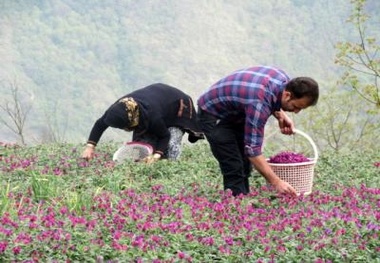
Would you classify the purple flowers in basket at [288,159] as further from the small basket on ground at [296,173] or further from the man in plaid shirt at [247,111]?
the man in plaid shirt at [247,111]

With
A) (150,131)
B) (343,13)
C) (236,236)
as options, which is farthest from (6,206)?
(343,13)

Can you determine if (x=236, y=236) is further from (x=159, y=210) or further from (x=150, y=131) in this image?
(x=150, y=131)

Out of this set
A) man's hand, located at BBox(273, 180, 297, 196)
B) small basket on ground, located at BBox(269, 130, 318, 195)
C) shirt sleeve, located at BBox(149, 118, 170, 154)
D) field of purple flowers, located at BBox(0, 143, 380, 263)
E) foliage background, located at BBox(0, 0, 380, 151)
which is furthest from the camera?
foliage background, located at BBox(0, 0, 380, 151)

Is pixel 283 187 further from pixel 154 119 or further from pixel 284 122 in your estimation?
pixel 154 119

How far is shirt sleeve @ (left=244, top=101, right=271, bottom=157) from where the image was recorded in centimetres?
609

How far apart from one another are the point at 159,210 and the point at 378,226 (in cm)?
169

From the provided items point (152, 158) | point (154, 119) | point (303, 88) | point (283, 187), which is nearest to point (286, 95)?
point (303, 88)

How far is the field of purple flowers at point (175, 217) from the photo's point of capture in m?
4.98

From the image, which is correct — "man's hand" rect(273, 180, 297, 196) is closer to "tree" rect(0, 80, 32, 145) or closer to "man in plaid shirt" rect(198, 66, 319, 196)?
"man in plaid shirt" rect(198, 66, 319, 196)

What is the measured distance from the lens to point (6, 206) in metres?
6.07

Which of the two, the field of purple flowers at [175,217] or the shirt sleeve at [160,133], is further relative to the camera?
the shirt sleeve at [160,133]

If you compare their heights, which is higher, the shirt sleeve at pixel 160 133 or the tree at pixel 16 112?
the shirt sleeve at pixel 160 133

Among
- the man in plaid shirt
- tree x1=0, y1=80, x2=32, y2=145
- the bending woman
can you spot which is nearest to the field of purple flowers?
the man in plaid shirt

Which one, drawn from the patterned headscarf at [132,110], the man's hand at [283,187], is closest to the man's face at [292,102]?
the man's hand at [283,187]
